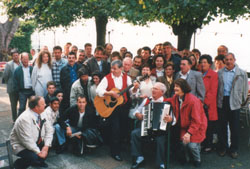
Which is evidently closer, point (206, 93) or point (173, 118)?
point (173, 118)

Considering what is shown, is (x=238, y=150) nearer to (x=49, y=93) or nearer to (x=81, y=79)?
(x=81, y=79)

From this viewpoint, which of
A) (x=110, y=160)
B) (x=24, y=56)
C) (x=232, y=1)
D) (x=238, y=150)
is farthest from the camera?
(x=232, y=1)

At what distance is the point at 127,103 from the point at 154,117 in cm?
98

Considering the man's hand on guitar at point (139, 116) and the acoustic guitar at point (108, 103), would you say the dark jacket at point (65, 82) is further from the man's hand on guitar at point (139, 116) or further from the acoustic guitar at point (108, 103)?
the man's hand on guitar at point (139, 116)

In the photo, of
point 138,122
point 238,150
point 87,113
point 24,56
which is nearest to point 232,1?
point 238,150

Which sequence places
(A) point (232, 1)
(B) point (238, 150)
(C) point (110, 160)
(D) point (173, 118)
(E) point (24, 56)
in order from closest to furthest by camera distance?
(D) point (173, 118) → (C) point (110, 160) → (B) point (238, 150) → (E) point (24, 56) → (A) point (232, 1)

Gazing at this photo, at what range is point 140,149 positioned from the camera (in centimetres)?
450

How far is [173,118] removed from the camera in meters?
4.38

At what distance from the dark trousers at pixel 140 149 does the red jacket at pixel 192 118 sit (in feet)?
1.35

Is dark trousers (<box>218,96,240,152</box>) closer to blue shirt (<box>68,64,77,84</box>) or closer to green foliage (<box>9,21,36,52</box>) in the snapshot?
blue shirt (<box>68,64,77,84</box>)

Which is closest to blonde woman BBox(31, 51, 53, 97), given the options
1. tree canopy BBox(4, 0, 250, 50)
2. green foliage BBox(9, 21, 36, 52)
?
tree canopy BBox(4, 0, 250, 50)

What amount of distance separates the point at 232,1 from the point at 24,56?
569 centimetres

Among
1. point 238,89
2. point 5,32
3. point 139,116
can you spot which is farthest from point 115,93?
point 5,32

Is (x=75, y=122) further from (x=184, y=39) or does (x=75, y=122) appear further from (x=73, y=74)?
(x=184, y=39)
